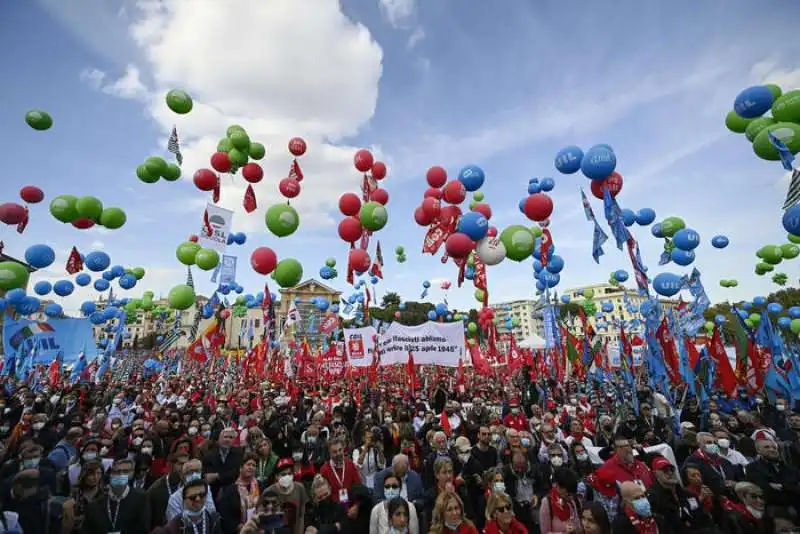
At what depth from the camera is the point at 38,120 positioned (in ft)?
31.3

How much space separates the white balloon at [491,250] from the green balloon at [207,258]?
6.69 metres

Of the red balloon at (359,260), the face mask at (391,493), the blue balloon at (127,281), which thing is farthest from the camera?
the blue balloon at (127,281)

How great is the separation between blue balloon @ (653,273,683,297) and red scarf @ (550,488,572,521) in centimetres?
928

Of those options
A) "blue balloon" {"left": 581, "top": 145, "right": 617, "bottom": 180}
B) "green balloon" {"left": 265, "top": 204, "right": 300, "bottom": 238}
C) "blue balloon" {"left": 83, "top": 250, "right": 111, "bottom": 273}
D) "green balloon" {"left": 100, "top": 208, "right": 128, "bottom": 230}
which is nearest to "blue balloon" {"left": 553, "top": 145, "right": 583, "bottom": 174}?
"blue balloon" {"left": 581, "top": 145, "right": 617, "bottom": 180}

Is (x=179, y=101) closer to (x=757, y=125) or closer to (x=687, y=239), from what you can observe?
(x=757, y=125)

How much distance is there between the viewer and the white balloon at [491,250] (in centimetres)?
885

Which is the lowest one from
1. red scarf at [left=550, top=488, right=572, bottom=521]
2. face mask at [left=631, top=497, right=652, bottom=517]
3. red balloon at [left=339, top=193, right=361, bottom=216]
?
red scarf at [left=550, top=488, right=572, bottom=521]

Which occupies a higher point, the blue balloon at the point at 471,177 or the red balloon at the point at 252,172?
the red balloon at the point at 252,172

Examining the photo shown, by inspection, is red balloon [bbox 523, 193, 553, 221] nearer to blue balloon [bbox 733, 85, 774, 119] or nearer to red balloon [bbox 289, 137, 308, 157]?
blue balloon [bbox 733, 85, 774, 119]

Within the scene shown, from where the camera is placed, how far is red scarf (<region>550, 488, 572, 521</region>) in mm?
4137

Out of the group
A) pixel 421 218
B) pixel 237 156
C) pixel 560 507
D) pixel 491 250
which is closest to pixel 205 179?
pixel 237 156

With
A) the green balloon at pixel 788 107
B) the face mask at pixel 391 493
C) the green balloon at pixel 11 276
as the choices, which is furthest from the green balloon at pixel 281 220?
the green balloon at pixel 788 107

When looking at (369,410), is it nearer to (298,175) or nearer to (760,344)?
(298,175)

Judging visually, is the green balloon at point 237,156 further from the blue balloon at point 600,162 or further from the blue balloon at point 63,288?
the blue balloon at point 63,288
